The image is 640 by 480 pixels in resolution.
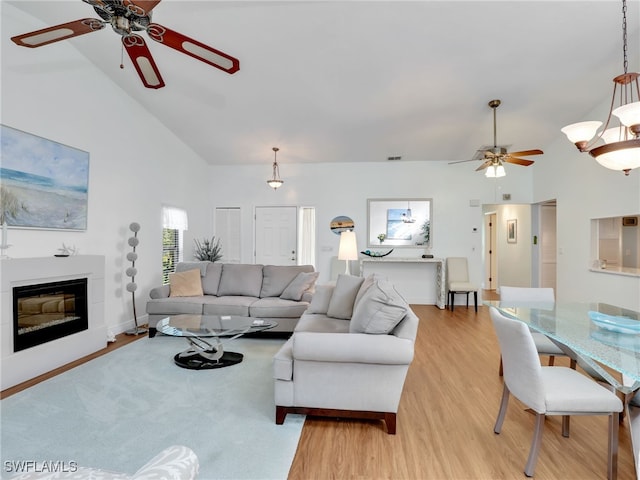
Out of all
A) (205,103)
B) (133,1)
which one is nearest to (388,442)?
(133,1)

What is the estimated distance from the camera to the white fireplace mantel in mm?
2828

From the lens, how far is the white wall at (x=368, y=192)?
6551 millimetres

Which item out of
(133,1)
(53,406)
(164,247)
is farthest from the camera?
(164,247)

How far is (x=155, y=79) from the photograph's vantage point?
264 cm

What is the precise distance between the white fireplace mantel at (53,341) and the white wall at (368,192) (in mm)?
3384

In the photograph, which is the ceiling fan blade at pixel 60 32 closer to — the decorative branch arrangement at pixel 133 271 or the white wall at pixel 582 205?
the decorative branch arrangement at pixel 133 271

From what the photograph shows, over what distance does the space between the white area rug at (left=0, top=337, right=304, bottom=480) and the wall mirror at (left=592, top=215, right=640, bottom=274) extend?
5158mm

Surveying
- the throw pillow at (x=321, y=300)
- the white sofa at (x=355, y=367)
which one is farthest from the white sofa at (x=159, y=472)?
the throw pillow at (x=321, y=300)

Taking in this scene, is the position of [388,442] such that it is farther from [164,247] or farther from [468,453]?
[164,247]

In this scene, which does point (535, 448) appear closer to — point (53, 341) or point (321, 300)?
point (321, 300)

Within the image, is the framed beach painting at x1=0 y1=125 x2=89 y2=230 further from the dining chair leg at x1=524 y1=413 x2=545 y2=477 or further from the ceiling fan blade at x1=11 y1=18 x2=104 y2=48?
the dining chair leg at x1=524 y1=413 x2=545 y2=477

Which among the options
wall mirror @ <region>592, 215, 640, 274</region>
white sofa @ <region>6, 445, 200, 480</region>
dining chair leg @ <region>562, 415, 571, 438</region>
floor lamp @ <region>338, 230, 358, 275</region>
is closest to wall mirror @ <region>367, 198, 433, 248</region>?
floor lamp @ <region>338, 230, 358, 275</region>

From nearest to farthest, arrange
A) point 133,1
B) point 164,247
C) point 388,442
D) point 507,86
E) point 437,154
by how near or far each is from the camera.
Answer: point 133,1 < point 388,442 < point 507,86 < point 164,247 < point 437,154

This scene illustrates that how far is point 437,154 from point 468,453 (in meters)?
5.46
